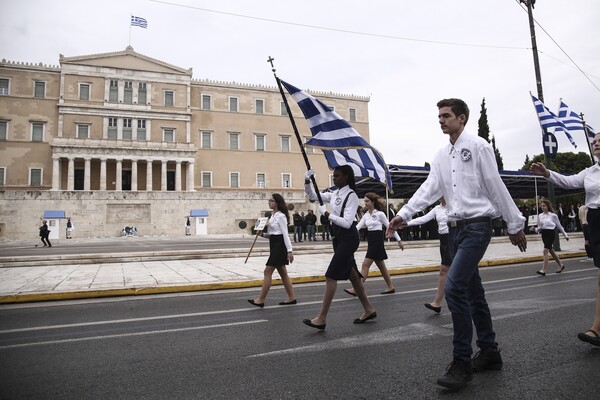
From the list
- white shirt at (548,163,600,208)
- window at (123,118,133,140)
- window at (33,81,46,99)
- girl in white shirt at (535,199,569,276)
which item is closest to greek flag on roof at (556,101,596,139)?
girl in white shirt at (535,199,569,276)

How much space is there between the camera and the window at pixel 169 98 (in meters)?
50.6

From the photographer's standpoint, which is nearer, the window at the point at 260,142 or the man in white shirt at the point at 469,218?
the man in white shirt at the point at 469,218

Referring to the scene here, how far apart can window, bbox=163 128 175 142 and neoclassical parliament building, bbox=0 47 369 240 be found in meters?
0.12

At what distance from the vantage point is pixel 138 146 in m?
46.3

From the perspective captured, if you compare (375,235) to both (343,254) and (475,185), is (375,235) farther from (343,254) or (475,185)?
(475,185)

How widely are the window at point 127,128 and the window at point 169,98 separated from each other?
193 inches

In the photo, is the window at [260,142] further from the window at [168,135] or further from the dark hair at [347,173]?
the dark hair at [347,173]

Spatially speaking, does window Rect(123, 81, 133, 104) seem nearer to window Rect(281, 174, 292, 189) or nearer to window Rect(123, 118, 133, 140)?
window Rect(123, 118, 133, 140)

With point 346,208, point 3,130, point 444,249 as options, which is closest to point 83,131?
point 3,130

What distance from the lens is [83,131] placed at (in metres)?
47.3

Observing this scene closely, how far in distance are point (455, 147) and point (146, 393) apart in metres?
3.15

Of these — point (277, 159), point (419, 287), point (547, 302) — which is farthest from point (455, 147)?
point (277, 159)

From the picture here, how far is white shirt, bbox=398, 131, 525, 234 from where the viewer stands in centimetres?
338

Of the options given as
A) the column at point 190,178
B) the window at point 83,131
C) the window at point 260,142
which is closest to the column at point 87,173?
the window at point 83,131
